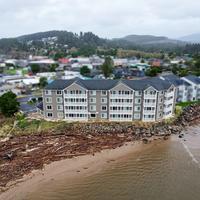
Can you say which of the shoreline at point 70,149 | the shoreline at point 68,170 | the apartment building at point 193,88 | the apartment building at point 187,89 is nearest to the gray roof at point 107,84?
the shoreline at point 70,149

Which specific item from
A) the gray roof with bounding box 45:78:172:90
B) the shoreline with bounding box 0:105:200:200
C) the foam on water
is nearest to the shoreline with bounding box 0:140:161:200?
the shoreline with bounding box 0:105:200:200

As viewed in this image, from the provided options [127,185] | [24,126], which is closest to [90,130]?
[24,126]

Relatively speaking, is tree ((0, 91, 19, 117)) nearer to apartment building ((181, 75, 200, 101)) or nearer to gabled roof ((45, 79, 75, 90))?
gabled roof ((45, 79, 75, 90))

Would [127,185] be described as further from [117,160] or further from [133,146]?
[133,146]

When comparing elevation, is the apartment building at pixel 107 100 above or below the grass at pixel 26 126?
above

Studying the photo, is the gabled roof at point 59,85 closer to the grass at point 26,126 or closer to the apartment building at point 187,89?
the grass at point 26,126

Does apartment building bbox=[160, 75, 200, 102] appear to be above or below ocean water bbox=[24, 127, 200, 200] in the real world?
above

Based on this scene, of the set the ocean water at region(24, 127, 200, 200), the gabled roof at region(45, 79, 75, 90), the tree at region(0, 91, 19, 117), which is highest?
the gabled roof at region(45, 79, 75, 90)
